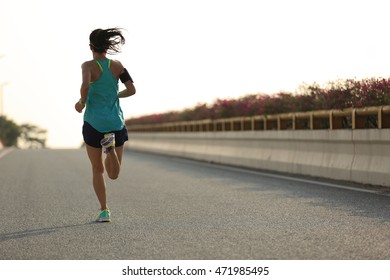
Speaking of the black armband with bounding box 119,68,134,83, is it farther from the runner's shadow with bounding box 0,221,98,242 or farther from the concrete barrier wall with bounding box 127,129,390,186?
the concrete barrier wall with bounding box 127,129,390,186

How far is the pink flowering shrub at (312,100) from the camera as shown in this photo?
1556cm

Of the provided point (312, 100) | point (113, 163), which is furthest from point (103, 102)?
point (312, 100)

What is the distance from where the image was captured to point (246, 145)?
21.3 meters

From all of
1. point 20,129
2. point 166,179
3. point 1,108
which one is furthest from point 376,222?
point 20,129

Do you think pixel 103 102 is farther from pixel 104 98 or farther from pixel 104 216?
pixel 104 216

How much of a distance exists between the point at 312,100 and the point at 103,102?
34.0 feet

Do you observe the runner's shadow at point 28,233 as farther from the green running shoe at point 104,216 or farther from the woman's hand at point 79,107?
the woman's hand at point 79,107

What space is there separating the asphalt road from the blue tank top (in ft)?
3.74

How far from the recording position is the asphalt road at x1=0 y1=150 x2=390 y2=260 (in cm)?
749

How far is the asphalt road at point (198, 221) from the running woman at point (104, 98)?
0.92 metres

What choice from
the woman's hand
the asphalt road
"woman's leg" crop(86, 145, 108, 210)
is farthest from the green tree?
the woman's hand

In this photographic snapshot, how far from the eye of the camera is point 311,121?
672 inches

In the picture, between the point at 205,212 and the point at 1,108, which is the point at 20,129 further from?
the point at 205,212

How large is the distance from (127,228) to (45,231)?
0.88 m
